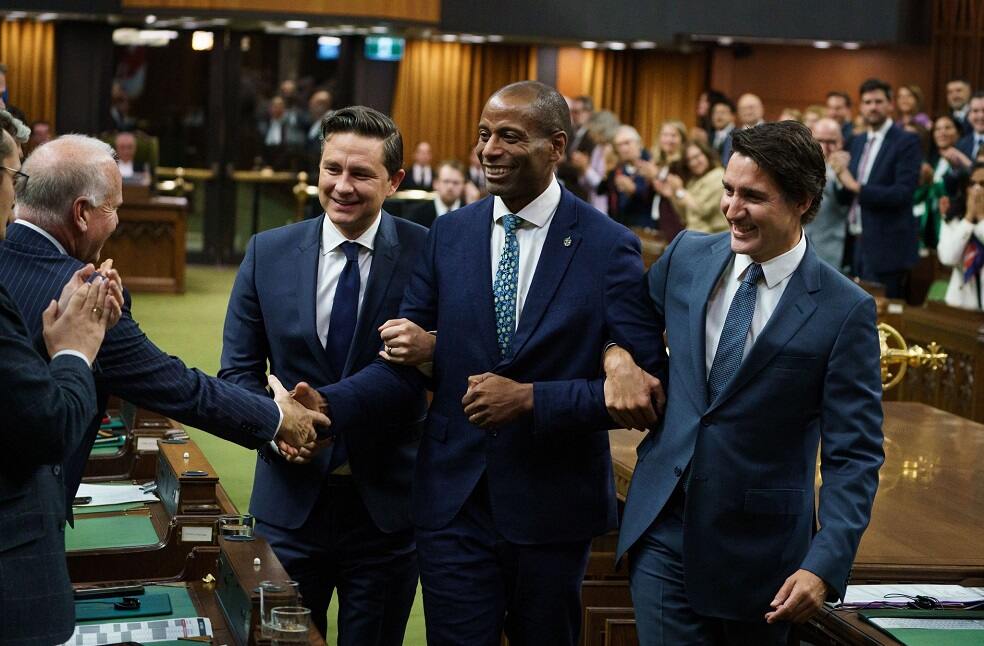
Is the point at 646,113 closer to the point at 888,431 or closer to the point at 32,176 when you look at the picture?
the point at 888,431

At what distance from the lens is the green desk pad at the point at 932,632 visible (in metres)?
2.96

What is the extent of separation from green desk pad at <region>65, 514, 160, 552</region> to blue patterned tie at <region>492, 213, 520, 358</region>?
1212 mm

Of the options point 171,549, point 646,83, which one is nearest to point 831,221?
point 171,549

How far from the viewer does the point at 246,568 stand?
298cm

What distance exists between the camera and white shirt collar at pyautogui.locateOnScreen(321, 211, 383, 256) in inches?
138

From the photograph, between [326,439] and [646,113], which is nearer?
[326,439]


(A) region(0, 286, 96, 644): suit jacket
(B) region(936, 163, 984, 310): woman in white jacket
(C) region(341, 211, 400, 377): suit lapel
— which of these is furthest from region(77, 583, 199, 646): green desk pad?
(B) region(936, 163, 984, 310): woman in white jacket

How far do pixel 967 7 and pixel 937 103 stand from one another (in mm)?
1189

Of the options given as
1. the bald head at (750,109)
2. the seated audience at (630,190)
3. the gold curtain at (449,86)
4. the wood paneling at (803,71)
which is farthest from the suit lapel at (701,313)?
the wood paneling at (803,71)

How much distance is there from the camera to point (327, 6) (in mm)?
14969

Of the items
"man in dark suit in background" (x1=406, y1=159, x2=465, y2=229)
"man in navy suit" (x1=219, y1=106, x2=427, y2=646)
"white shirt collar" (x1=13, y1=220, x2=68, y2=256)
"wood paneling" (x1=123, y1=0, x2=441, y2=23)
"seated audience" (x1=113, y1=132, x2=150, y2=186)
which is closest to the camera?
"white shirt collar" (x1=13, y1=220, x2=68, y2=256)

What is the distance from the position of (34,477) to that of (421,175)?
40.9ft

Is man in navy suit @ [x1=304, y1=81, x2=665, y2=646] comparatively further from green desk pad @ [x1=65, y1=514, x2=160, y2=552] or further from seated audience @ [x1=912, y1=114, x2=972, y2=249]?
seated audience @ [x1=912, y1=114, x2=972, y2=249]

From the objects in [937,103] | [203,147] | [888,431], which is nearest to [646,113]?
[937,103]
